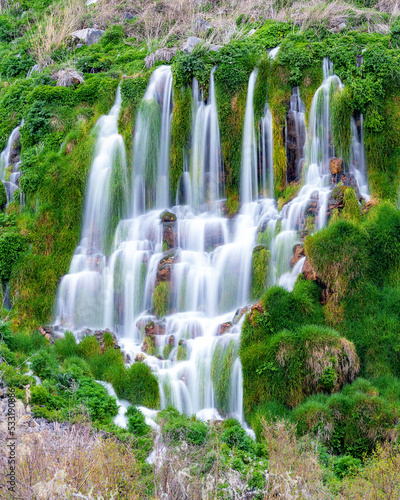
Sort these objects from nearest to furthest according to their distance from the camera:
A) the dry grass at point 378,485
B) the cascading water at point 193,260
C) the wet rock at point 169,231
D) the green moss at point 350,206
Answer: the dry grass at point 378,485
the cascading water at point 193,260
the green moss at point 350,206
the wet rock at point 169,231

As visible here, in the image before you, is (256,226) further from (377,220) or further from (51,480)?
(51,480)

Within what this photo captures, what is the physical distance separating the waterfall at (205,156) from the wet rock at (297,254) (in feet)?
16.1

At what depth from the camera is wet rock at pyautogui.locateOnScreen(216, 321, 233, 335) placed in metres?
13.1

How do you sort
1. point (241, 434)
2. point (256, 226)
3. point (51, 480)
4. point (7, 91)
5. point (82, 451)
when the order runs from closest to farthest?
point (51, 480)
point (82, 451)
point (241, 434)
point (256, 226)
point (7, 91)

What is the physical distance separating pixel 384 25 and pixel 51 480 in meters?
21.5

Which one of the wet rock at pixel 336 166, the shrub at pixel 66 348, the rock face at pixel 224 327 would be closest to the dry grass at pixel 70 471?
the shrub at pixel 66 348

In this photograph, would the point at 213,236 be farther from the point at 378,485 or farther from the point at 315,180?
the point at 378,485

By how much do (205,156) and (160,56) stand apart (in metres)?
5.75

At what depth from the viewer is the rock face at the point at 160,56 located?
21344 millimetres

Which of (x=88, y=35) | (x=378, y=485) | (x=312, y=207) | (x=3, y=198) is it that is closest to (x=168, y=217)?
(x=312, y=207)

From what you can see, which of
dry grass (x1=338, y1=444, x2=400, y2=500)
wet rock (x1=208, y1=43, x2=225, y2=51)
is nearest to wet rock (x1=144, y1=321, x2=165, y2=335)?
dry grass (x1=338, y1=444, x2=400, y2=500)

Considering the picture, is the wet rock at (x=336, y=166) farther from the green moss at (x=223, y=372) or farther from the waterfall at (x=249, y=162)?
the green moss at (x=223, y=372)

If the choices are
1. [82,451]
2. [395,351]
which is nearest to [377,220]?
[395,351]

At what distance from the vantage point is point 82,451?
614 centimetres
